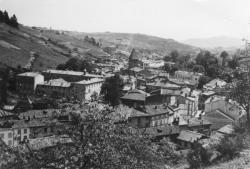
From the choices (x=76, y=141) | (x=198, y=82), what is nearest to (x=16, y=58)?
(x=198, y=82)

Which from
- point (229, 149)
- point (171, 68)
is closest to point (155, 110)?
point (229, 149)

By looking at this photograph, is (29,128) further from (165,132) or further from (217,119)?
(217,119)

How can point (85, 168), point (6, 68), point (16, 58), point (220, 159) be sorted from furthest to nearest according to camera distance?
point (16, 58), point (6, 68), point (220, 159), point (85, 168)

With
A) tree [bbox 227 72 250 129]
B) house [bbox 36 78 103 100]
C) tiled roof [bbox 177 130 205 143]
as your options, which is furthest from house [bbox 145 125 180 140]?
house [bbox 36 78 103 100]

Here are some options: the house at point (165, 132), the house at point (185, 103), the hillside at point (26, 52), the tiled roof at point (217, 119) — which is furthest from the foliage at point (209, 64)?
the house at point (165, 132)

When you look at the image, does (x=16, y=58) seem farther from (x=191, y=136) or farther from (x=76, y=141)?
(x=76, y=141)

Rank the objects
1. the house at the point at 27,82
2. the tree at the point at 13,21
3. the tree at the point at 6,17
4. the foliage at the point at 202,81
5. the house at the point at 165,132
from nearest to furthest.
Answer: the house at the point at 165,132 → the house at the point at 27,82 → the foliage at the point at 202,81 → the tree at the point at 6,17 → the tree at the point at 13,21

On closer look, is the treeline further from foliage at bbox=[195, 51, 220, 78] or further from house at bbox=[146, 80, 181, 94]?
foliage at bbox=[195, 51, 220, 78]

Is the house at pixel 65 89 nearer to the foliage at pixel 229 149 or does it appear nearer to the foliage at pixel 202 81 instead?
the foliage at pixel 202 81
